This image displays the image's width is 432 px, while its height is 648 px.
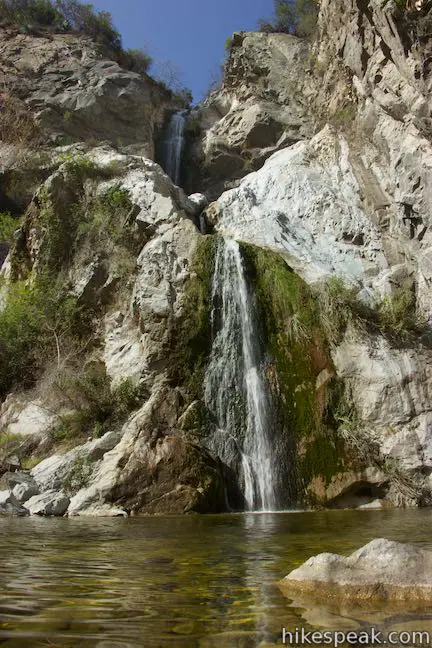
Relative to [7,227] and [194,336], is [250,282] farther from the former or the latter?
[7,227]

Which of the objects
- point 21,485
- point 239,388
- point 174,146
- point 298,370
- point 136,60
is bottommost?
point 21,485

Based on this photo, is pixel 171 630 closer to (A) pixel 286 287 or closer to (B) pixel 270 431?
(B) pixel 270 431

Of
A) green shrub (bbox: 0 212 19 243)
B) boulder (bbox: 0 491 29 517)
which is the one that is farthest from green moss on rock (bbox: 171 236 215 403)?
green shrub (bbox: 0 212 19 243)

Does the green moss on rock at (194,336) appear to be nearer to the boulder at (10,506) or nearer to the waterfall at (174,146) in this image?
the boulder at (10,506)

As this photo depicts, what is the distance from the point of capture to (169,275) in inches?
559

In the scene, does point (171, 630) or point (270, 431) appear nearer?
point (171, 630)

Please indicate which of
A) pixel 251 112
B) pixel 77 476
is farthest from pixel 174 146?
pixel 77 476

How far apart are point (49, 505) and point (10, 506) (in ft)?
2.13

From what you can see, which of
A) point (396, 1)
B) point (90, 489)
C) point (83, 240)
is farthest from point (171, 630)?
point (396, 1)

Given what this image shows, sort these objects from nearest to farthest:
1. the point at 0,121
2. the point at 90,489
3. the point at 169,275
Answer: the point at 90,489 → the point at 169,275 → the point at 0,121

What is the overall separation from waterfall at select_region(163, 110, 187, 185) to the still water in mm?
22790

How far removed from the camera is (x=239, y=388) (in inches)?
478

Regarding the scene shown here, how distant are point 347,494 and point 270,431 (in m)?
1.97

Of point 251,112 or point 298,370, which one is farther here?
point 251,112
